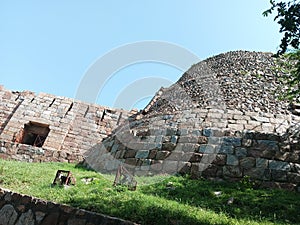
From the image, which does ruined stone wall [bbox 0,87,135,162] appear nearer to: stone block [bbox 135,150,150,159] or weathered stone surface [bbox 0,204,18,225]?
stone block [bbox 135,150,150,159]

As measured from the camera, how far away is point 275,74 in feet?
33.7

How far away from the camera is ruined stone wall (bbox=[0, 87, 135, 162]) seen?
35.7ft

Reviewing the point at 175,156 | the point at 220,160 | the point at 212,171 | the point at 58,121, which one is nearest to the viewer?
the point at 212,171

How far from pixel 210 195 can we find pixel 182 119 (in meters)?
3.16

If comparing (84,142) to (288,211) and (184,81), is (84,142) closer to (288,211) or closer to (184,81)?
(184,81)

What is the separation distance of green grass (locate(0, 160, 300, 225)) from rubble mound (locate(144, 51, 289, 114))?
11.3 ft

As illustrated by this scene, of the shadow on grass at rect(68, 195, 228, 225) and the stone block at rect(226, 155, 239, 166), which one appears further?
the stone block at rect(226, 155, 239, 166)

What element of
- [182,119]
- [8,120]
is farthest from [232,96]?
[8,120]

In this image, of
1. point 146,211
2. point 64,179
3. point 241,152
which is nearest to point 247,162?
point 241,152

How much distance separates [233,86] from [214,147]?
377 centimetres

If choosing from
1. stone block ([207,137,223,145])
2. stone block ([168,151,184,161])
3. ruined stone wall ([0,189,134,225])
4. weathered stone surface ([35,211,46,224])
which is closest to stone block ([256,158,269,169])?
stone block ([207,137,223,145])

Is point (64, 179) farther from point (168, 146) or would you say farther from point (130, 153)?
point (168, 146)

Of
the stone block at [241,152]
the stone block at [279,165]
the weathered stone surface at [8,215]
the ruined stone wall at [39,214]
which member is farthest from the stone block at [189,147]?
the weathered stone surface at [8,215]

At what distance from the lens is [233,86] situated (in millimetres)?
9305
